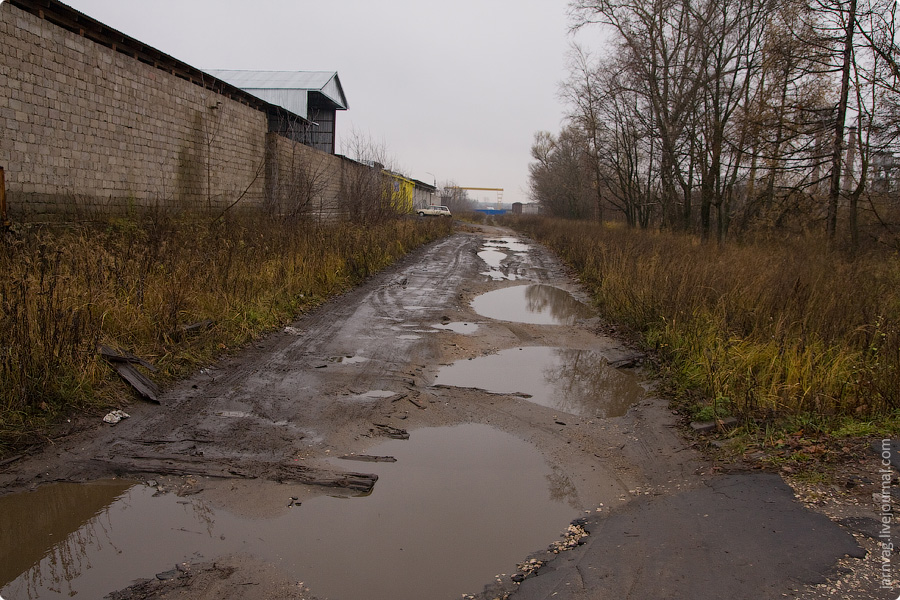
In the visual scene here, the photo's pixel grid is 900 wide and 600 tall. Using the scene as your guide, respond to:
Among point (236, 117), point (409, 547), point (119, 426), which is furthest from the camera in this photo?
point (236, 117)

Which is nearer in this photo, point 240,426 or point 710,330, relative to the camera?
point 240,426

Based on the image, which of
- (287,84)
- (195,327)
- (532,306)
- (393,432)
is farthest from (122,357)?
(287,84)

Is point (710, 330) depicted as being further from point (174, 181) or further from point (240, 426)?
point (174, 181)

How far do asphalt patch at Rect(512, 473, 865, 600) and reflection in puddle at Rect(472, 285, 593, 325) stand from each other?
5.85m

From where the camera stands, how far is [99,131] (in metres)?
11.2

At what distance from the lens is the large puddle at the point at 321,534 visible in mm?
2756

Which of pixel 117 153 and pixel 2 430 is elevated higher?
pixel 117 153

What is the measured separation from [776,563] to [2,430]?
4818 millimetres

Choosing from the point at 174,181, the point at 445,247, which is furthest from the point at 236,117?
the point at 445,247

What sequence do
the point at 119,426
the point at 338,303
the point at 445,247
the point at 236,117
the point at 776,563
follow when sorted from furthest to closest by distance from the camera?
1. the point at 445,247
2. the point at 236,117
3. the point at 338,303
4. the point at 119,426
5. the point at 776,563

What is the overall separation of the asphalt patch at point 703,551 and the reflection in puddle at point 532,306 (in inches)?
230

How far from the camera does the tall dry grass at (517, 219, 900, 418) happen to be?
4.54m

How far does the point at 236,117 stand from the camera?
16906 millimetres

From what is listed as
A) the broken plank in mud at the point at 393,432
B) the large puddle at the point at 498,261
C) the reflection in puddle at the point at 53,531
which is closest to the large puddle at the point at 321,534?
the reflection in puddle at the point at 53,531
